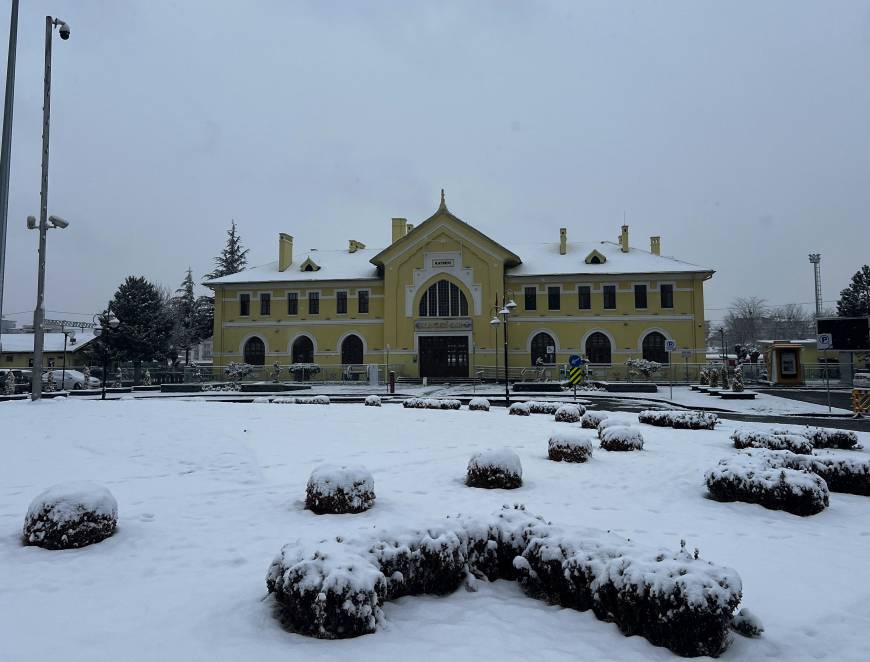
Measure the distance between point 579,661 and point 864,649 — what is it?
2124 millimetres

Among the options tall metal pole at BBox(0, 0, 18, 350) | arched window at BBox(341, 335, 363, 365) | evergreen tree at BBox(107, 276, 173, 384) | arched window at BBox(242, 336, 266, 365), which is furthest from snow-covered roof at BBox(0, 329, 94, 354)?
tall metal pole at BBox(0, 0, 18, 350)

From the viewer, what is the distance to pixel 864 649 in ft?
12.9

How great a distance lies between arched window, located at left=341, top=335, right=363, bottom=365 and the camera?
44.7 meters

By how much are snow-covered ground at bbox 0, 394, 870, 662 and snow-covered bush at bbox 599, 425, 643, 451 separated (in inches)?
14.7

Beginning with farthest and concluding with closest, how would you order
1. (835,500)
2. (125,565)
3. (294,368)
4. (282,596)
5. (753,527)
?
1. (294,368)
2. (835,500)
3. (753,527)
4. (125,565)
5. (282,596)

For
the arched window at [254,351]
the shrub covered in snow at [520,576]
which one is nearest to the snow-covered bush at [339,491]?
the shrub covered in snow at [520,576]

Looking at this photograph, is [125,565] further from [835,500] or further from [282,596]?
[835,500]

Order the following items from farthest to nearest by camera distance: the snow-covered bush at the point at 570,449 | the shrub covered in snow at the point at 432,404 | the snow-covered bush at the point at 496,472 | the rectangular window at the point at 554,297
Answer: the rectangular window at the point at 554,297 < the shrub covered in snow at the point at 432,404 < the snow-covered bush at the point at 570,449 < the snow-covered bush at the point at 496,472

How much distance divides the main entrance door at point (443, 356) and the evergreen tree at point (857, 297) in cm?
3848

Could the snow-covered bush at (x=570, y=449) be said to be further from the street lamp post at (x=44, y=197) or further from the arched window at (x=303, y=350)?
the arched window at (x=303, y=350)

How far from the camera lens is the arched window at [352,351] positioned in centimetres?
4472

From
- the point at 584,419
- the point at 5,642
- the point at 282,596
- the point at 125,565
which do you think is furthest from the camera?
the point at 584,419

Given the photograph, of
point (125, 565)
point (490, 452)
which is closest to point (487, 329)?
point (490, 452)

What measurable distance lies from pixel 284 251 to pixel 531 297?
Answer: 21.8 meters
